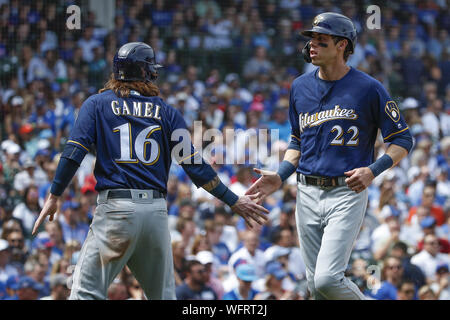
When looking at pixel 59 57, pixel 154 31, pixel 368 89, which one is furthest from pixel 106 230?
pixel 154 31

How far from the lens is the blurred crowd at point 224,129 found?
789 cm

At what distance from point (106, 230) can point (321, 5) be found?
11325mm

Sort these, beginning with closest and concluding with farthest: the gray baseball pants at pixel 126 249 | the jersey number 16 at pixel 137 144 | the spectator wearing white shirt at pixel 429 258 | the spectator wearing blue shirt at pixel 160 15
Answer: the gray baseball pants at pixel 126 249 < the jersey number 16 at pixel 137 144 < the spectator wearing white shirt at pixel 429 258 < the spectator wearing blue shirt at pixel 160 15

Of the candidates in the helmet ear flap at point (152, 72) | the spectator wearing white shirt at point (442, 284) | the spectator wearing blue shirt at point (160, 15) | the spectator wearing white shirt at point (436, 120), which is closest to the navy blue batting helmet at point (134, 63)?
the helmet ear flap at point (152, 72)

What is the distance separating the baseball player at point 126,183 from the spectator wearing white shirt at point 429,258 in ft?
15.5

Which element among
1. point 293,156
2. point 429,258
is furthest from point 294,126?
point 429,258

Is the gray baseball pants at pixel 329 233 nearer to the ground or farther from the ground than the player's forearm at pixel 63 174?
nearer to the ground

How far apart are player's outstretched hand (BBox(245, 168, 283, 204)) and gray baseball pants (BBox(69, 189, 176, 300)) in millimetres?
910

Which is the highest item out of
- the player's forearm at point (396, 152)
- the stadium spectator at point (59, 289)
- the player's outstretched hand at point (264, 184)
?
the player's forearm at point (396, 152)

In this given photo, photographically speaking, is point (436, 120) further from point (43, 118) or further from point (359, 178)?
point (359, 178)

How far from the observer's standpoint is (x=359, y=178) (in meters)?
4.60

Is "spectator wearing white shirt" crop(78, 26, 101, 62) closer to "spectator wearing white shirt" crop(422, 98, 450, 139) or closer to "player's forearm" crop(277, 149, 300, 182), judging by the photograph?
"spectator wearing white shirt" crop(422, 98, 450, 139)

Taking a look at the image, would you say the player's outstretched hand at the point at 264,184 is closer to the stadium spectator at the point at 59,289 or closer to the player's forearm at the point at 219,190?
the player's forearm at the point at 219,190
